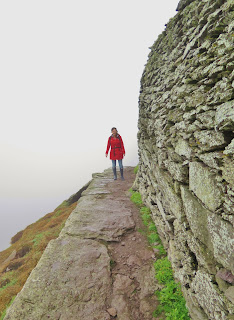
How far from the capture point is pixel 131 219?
895cm

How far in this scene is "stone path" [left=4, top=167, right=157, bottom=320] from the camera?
14.9ft

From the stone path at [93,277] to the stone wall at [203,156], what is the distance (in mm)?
1403

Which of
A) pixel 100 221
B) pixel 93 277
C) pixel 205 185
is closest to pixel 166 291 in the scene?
pixel 93 277

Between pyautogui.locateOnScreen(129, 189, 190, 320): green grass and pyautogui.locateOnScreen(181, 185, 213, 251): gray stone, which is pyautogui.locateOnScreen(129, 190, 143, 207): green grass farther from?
pyautogui.locateOnScreen(181, 185, 213, 251): gray stone

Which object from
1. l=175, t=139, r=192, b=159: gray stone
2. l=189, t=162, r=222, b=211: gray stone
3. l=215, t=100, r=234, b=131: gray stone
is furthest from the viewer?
l=175, t=139, r=192, b=159: gray stone

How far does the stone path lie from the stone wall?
4.60ft

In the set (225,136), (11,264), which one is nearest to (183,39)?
(225,136)

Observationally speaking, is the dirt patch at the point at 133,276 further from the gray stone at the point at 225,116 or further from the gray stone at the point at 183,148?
the gray stone at the point at 225,116

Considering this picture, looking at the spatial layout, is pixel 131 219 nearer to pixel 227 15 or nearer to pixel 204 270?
pixel 204 270

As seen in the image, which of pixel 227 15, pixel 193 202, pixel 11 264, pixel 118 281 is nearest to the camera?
pixel 227 15

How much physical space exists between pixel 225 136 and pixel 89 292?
569cm

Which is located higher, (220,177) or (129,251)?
(220,177)

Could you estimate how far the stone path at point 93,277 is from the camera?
4.53m

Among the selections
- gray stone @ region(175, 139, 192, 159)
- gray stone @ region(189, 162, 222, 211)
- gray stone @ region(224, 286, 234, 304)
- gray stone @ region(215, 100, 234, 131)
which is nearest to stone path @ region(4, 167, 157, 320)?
gray stone @ region(224, 286, 234, 304)
